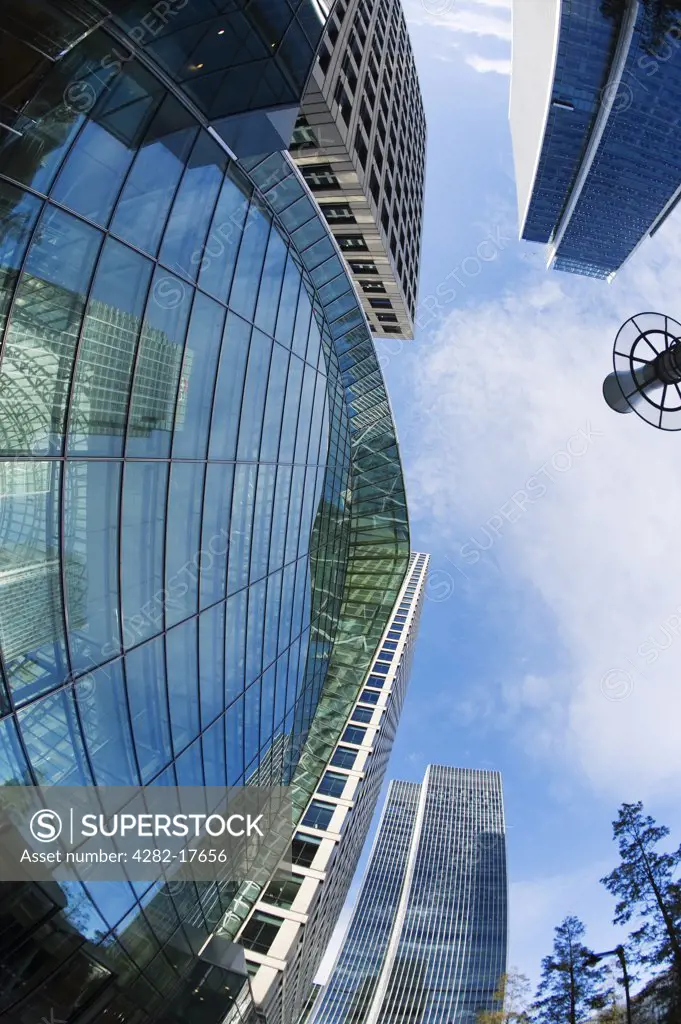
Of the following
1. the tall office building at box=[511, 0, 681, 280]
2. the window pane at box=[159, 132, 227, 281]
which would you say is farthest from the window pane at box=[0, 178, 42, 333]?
the tall office building at box=[511, 0, 681, 280]

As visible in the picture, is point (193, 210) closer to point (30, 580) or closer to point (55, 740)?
point (30, 580)

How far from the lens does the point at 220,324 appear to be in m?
12.5

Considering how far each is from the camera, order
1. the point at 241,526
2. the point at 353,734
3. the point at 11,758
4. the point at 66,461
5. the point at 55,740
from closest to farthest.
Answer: the point at 11,758 < the point at 66,461 < the point at 55,740 < the point at 241,526 < the point at 353,734

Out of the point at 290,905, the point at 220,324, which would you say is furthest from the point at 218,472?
the point at 290,905

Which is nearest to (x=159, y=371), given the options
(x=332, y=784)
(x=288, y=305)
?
(x=288, y=305)

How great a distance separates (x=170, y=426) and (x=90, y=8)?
6635 mm

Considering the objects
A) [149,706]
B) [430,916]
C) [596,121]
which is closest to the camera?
[149,706]

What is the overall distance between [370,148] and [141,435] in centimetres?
3932

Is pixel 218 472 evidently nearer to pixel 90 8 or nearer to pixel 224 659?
pixel 224 659

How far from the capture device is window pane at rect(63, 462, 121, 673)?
8289mm

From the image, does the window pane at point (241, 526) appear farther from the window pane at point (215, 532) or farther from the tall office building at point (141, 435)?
the window pane at point (215, 532)

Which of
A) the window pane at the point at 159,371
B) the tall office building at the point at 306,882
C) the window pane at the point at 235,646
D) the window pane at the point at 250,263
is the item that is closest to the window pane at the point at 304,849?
the tall office building at the point at 306,882

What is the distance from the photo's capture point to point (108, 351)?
28.7 feet

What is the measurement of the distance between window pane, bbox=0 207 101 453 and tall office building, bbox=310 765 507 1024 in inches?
5503
